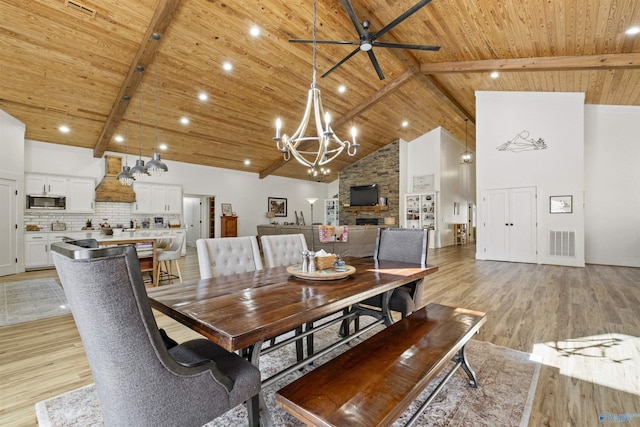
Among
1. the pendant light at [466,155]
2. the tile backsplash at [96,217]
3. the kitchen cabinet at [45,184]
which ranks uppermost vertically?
the pendant light at [466,155]

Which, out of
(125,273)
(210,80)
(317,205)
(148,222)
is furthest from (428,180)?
(125,273)

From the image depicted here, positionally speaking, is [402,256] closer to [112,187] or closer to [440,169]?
[112,187]

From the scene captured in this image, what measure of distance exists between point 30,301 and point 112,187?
4154 millimetres

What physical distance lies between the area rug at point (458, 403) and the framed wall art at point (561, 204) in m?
5.75

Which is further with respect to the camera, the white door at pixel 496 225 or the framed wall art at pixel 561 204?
the white door at pixel 496 225

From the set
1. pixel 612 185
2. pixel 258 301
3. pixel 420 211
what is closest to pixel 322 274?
pixel 258 301

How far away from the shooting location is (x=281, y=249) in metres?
2.81

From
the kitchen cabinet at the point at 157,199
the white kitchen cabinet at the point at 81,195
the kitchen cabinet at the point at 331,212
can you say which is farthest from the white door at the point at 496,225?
the white kitchen cabinet at the point at 81,195

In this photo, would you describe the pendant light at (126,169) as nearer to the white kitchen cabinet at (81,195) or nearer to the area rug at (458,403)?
the white kitchen cabinet at (81,195)

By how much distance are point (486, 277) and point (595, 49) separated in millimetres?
3895

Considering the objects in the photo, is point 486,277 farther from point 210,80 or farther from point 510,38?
point 210,80

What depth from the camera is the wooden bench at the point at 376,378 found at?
1.01m

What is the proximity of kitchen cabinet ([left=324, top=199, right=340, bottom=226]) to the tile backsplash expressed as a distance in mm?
6724

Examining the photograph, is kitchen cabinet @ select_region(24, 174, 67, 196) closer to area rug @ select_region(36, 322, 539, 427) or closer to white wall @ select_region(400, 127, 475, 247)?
area rug @ select_region(36, 322, 539, 427)
